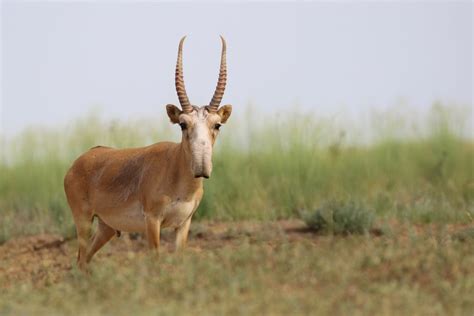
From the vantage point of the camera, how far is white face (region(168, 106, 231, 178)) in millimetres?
10406

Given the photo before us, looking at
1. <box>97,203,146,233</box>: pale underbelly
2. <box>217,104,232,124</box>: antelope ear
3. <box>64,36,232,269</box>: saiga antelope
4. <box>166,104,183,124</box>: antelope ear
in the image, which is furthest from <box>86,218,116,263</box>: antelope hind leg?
<box>217,104,232,124</box>: antelope ear

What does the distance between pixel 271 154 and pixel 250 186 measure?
1556 millimetres

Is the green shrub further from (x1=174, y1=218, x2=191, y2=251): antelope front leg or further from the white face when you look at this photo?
the white face

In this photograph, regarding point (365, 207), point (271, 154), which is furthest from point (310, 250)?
point (271, 154)

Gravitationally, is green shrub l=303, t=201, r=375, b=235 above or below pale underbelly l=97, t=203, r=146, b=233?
below

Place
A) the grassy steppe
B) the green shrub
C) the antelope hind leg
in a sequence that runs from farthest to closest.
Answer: the green shrub
the antelope hind leg
the grassy steppe

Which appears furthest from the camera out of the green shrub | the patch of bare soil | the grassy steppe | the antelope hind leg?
the green shrub

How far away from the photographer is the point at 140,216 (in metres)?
11.4

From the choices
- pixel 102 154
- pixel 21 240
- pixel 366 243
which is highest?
pixel 102 154

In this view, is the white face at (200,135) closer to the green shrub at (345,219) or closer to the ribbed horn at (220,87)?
the ribbed horn at (220,87)

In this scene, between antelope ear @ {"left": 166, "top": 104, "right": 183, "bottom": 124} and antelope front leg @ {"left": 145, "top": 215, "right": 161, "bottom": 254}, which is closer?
antelope front leg @ {"left": 145, "top": 215, "right": 161, "bottom": 254}

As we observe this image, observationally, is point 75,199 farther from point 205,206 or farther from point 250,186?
point 250,186

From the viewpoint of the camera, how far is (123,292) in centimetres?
909

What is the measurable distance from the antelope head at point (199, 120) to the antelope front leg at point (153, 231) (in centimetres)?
87
